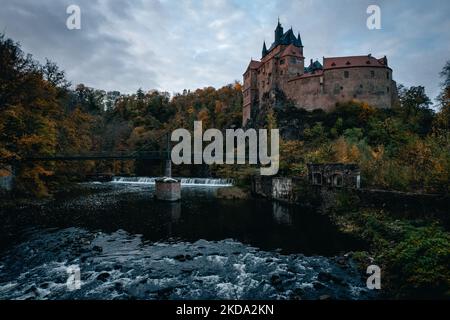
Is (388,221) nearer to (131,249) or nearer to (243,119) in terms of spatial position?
(131,249)

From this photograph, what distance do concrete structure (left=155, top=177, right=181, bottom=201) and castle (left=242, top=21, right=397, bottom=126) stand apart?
1431 inches

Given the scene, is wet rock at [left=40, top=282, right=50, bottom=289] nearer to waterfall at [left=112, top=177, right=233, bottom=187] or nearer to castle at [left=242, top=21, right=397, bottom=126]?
waterfall at [left=112, top=177, right=233, bottom=187]

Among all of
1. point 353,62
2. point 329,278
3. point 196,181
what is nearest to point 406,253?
point 329,278

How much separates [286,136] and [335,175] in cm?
3012

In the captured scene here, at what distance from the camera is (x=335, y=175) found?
906 inches

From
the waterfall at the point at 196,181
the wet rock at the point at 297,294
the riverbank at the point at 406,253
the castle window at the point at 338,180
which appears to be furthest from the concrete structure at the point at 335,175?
the waterfall at the point at 196,181

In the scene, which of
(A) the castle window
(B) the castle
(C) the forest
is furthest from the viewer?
(B) the castle

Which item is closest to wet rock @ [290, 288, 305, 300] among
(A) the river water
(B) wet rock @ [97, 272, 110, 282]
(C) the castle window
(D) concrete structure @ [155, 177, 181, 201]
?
(A) the river water

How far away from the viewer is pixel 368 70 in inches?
2062

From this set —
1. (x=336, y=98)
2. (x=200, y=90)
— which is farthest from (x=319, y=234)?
(x=200, y=90)

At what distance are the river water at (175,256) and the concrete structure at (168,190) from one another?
6.72 meters

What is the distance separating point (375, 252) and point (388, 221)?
3.94 meters

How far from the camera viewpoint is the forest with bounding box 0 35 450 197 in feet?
66.2

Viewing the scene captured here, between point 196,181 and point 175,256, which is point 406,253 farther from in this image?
point 196,181
